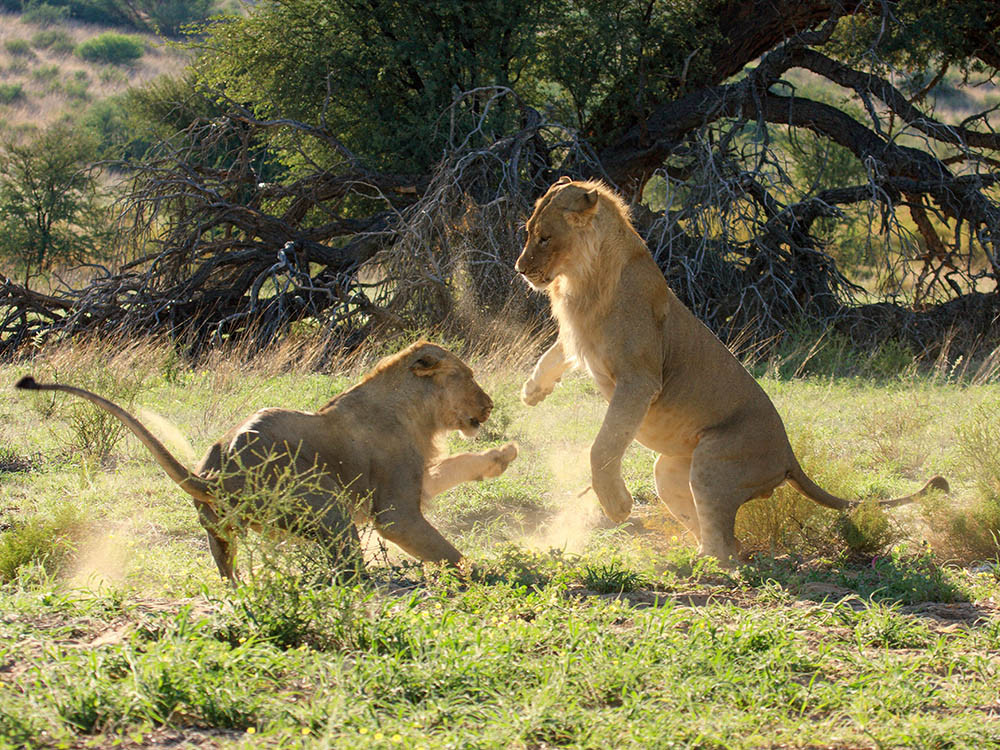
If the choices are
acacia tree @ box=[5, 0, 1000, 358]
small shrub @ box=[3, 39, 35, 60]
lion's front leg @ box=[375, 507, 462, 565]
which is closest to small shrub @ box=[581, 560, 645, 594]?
lion's front leg @ box=[375, 507, 462, 565]

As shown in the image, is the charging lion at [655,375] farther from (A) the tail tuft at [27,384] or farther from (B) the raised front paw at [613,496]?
(A) the tail tuft at [27,384]

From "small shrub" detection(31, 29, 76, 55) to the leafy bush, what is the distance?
783 millimetres

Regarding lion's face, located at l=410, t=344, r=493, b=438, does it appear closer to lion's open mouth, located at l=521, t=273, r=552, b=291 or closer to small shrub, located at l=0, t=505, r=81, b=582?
lion's open mouth, located at l=521, t=273, r=552, b=291

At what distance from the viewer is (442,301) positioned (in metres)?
11.4

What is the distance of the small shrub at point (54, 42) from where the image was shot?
1975 inches

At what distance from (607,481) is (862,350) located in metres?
7.35

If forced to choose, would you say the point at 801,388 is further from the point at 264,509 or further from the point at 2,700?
the point at 2,700

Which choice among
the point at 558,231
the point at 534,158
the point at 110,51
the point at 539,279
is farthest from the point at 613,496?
the point at 110,51

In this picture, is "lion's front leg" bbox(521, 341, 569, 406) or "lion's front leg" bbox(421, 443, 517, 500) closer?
"lion's front leg" bbox(421, 443, 517, 500)

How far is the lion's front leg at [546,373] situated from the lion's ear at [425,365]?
0.93m

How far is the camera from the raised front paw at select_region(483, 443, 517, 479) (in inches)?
216

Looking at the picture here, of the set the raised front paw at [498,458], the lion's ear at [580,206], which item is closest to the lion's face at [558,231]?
the lion's ear at [580,206]

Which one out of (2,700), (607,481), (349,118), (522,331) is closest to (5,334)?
(349,118)

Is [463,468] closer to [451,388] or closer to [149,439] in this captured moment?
[451,388]
